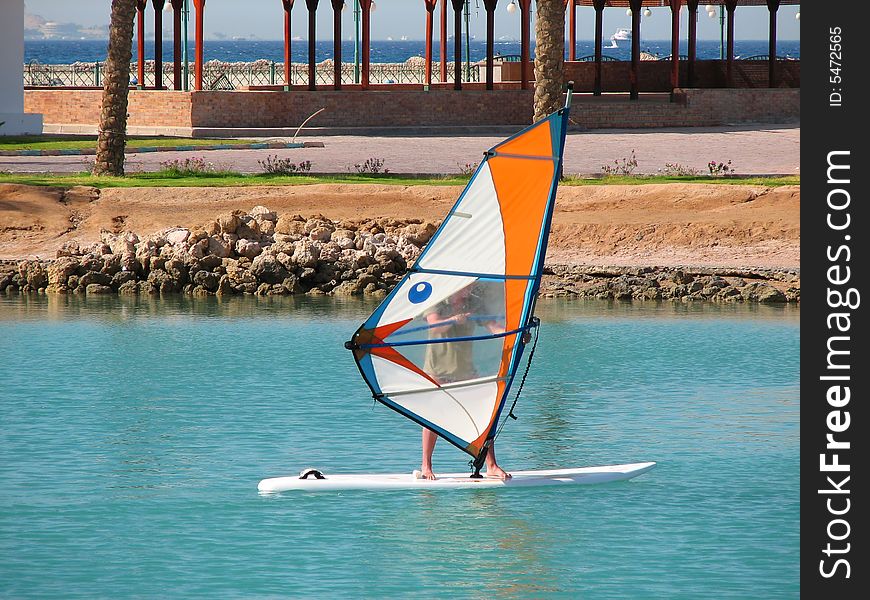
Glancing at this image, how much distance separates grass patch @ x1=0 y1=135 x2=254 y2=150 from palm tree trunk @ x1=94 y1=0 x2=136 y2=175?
22.0 feet

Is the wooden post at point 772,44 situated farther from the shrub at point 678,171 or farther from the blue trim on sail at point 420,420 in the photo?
the blue trim on sail at point 420,420

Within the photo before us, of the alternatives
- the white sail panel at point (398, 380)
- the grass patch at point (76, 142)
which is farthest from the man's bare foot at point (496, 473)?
the grass patch at point (76, 142)

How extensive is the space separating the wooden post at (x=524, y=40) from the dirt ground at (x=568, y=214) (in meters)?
16.8

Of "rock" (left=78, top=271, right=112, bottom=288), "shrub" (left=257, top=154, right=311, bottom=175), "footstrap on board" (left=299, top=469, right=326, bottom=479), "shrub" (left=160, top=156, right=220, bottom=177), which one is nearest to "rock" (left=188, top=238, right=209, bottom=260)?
"rock" (left=78, top=271, right=112, bottom=288)

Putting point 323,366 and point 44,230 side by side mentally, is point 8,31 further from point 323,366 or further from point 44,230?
point 323,366

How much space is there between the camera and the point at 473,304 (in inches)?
410

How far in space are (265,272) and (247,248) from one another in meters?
0.49

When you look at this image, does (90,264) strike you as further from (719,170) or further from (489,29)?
(489,29)

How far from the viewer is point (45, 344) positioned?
17172mm

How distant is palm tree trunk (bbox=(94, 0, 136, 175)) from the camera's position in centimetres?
2617

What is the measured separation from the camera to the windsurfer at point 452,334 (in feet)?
34.1

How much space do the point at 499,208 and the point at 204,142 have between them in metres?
24.7

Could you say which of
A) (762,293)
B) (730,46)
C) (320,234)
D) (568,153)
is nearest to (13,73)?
(568,153)

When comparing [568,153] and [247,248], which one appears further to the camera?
[568,153]
